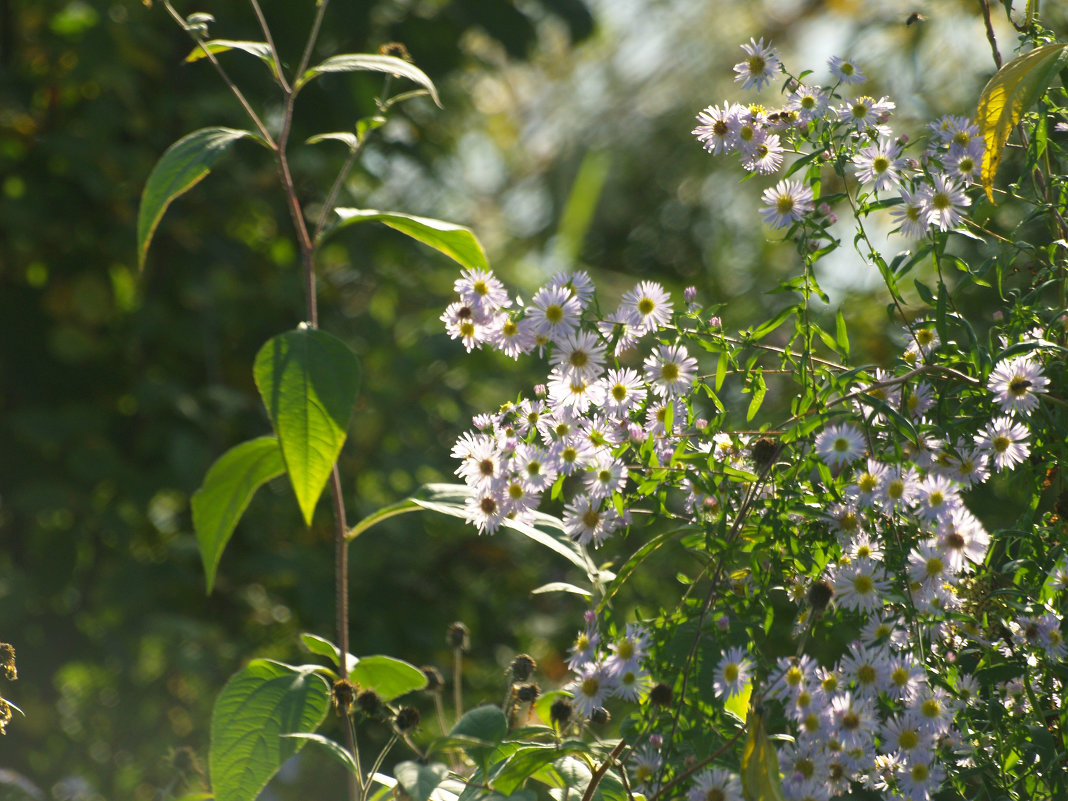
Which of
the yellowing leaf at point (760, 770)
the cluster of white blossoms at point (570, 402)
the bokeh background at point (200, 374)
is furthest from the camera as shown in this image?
the bokeh background at point (200, 374)

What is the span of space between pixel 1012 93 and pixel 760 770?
12.0 inches

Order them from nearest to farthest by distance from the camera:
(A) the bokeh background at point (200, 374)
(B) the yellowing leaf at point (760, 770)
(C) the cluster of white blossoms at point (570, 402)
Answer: (B) the yellowing leaf at point (760, 770)
(C) the cluster of white blossoms at point (570, 402)
(A) the bokeh background at point (200, 374)

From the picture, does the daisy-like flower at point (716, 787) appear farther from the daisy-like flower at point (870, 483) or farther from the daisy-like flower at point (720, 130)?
the daisy-like flower at point (720, 130)

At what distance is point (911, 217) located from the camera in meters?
0.47

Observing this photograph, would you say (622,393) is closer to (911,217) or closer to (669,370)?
(669,370)

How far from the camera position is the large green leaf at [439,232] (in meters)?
0.54

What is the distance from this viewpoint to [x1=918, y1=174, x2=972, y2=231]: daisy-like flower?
45 cm

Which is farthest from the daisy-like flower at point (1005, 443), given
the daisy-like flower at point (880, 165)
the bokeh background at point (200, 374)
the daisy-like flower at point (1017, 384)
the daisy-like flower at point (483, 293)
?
the bokeh background at point (200, 374)

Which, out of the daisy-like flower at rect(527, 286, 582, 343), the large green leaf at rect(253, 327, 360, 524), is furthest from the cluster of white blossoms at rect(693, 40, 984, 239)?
the large green leaf at rect(253, 327, 360, 524)

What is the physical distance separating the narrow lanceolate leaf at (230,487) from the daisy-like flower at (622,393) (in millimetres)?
175

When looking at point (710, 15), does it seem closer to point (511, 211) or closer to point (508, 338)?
point (511, 211)

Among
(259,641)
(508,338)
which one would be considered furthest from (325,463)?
(259,641)

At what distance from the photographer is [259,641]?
1.38m

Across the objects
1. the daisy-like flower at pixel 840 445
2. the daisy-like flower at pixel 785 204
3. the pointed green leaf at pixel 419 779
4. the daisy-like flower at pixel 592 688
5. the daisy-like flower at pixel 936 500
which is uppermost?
the daisy-like flower at pixel 785 204
